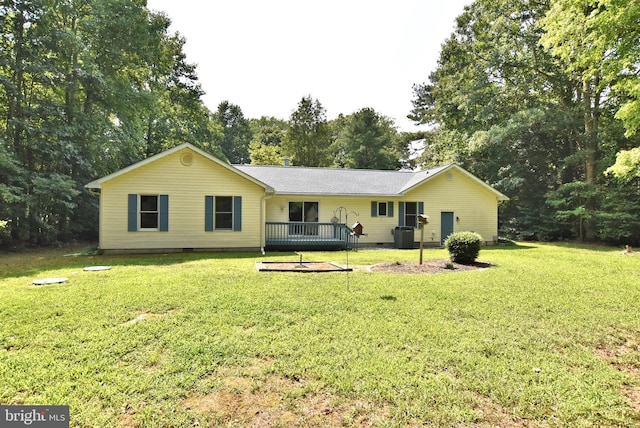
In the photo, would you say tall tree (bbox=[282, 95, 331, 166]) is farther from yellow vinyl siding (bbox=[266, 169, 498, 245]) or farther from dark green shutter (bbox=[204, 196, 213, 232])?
dark green shutter (bbox=[204, 196, 213, 232])

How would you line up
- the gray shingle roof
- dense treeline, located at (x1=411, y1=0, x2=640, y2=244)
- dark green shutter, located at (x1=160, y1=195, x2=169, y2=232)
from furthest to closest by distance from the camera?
dense treeline, located at (x1=411, y1=0, x2=640, y2=244) → the gray shingle roof → dark green shutter, located at (x1=160, y1=195, x2=169, y2=232)

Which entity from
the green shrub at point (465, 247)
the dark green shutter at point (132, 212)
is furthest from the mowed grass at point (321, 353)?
the dark green shutter at point (132, 212)

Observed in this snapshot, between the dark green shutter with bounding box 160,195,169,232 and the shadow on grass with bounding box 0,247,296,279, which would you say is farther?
the dark green shutter with bounding box 160,195,169,232

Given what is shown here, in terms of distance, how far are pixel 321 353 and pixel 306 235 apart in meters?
10.9

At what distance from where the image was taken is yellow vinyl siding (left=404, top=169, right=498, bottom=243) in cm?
1633

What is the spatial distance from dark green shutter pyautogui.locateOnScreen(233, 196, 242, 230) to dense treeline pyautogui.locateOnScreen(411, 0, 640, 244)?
628 inches

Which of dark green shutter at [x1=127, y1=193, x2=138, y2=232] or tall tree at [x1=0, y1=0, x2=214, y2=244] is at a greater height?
tall tree at [x1=0, y1=0, x2=214, y2=244]

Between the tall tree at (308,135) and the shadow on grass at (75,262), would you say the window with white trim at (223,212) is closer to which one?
the shadow on grass at (75,262)

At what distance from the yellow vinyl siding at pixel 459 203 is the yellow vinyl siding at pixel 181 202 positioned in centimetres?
831

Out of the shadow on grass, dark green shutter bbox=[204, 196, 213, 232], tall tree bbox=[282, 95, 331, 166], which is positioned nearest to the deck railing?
the shadow on grass

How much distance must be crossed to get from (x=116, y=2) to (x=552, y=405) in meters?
22.3

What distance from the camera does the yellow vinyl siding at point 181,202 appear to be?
11.6 m

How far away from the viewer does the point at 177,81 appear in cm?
2545

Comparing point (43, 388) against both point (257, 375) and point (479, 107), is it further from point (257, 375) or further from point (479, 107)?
point (479, 107)
